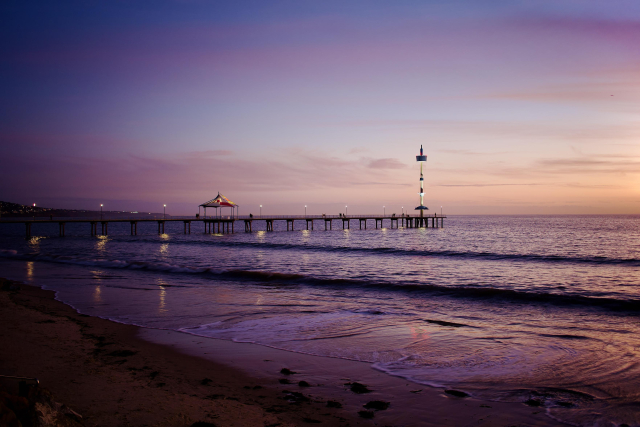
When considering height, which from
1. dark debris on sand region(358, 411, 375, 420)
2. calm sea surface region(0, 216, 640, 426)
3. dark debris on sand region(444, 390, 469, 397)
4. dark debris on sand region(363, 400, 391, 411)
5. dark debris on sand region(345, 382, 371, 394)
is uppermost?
dark debris on sand region(358, 411, 375, 420)

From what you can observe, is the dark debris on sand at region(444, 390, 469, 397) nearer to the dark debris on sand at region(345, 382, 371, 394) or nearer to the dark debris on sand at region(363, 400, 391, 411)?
the dark debris on sand at region(363, 400, 391, 411)

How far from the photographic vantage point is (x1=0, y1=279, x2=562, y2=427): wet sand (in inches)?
207

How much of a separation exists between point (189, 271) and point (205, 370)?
1800 cm

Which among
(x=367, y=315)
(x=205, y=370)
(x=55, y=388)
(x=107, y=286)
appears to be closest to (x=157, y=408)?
(x=55, y=388)

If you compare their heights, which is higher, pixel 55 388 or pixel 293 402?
pixel 55 388

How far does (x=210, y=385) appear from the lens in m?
6.60

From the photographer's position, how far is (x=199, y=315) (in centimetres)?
1230

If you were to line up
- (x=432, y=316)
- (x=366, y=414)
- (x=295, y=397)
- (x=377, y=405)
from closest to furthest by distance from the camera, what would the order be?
(x=366, y=414) → (x=377, y=405) → (x=295, y=397) → (x=432, y=316)

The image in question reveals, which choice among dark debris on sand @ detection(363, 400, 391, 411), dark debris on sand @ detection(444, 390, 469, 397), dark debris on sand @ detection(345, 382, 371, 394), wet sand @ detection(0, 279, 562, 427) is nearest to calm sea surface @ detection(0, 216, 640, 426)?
dark debris on sand @ detection(444, 390, 469, 397)

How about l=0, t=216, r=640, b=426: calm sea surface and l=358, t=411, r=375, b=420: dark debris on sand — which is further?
l=0, t=216, r=640, b=426: calm sea surface

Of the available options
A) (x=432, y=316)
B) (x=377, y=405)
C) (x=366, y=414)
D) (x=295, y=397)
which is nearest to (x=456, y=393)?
(x=377, y=405)

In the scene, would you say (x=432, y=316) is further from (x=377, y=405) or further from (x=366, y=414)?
(x=366, y=414)

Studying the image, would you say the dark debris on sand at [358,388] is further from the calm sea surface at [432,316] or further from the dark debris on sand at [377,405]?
the calm sea surface at [432,316]

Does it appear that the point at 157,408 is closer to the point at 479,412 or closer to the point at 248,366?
the point at 248,366
